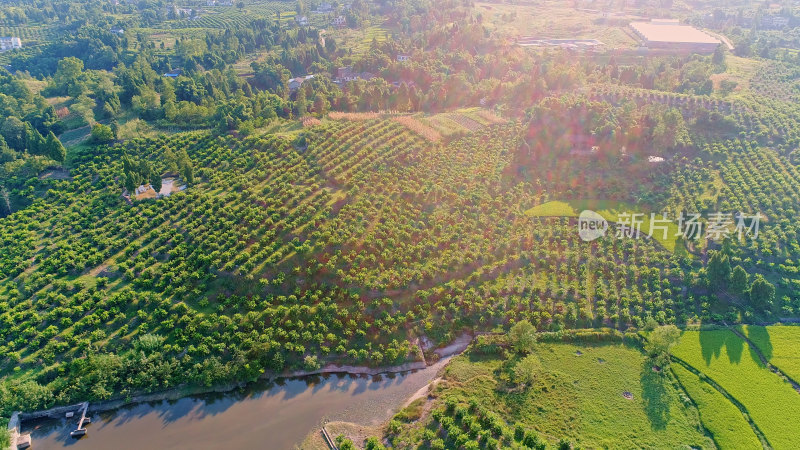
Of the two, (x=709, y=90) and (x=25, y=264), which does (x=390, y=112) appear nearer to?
(x=25, y=264)

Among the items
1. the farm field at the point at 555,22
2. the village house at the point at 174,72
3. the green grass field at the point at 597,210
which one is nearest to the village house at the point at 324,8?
the farm field at the point at 555,22

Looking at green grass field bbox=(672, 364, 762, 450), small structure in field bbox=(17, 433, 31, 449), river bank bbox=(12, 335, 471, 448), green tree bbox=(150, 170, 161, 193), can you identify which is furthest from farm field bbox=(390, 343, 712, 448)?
green tree bbox=(150, 170, 161, 193)

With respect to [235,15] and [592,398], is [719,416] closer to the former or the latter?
[592,398]

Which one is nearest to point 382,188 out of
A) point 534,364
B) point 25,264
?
point 534,364

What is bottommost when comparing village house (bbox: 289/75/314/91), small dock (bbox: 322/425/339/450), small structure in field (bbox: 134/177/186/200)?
small dock (bbox: 322/425/339/450)

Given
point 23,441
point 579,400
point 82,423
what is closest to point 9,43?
point 23,441

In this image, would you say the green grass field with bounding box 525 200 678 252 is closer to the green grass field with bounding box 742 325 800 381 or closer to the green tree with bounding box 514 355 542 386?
the green grass field with bounding box 742 325 800 381
